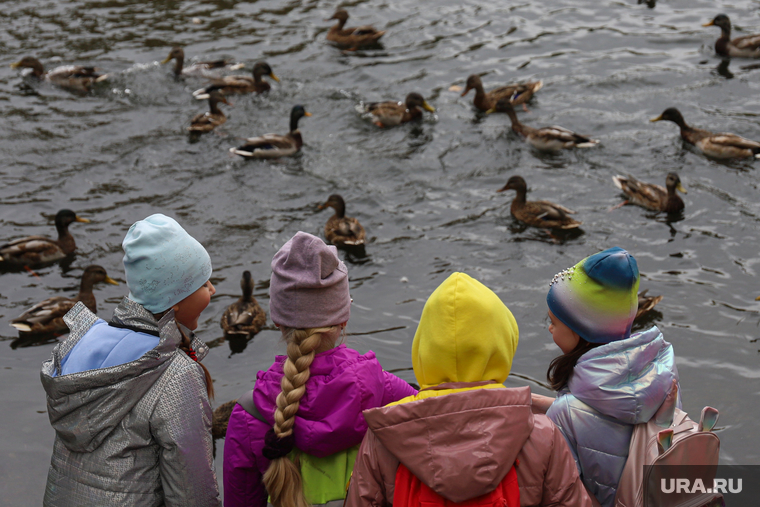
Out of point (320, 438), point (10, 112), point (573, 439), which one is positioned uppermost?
point (320, 438)

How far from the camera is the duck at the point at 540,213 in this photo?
9.02 metres

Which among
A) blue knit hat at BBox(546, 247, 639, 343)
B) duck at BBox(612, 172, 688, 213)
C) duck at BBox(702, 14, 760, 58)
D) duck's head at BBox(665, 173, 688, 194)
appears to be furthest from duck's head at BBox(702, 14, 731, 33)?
blue knit hat at BBox(546, 247, 639, 343)

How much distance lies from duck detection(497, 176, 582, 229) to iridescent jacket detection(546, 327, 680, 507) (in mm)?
6187

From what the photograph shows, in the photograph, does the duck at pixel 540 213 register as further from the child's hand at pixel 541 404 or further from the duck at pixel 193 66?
the duck at pixel 193 66

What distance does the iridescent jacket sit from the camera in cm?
277

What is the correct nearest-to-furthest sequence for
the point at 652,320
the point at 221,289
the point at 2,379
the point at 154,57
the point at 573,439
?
the point at 573,439
the point at 2,379
the point at 652,320
the point at 221,289
the point at 154,57

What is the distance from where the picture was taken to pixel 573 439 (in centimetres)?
294

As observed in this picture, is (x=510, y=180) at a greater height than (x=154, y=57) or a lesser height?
lesser

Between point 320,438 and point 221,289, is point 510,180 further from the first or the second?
point 320,438

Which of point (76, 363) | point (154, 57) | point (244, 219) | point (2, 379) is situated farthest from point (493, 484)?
point (154, 57)

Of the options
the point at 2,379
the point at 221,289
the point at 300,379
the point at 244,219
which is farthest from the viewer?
the point at 244,219

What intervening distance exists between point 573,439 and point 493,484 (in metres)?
0.78

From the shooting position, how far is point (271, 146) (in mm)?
11094

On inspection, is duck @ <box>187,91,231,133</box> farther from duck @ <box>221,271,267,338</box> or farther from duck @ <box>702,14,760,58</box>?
duck @ <box>702,14,760,58</box>
